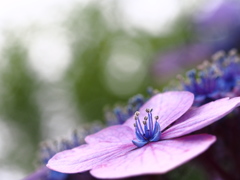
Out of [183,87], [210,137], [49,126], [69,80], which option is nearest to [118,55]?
[69,80]

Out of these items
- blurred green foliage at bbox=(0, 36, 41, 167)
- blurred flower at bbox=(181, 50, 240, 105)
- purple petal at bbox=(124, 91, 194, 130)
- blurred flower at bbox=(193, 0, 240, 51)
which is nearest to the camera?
purple petal at bbox=(124, 91, 194, 130)

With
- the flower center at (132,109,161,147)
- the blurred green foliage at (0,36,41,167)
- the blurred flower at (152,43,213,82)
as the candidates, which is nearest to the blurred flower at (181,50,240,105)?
the flower center at (132,109,161,147)

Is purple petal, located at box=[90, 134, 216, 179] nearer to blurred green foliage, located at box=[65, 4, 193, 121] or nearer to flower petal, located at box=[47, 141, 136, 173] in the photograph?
flower petal, located at box=[47, 141, 136, 173]

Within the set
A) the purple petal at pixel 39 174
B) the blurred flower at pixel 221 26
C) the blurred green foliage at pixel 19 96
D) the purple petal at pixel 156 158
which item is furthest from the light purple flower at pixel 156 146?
the blurred green foliage at pixel 19 96

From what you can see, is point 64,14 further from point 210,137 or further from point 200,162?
point 210,137

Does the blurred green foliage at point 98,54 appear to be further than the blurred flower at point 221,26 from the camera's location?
Yes

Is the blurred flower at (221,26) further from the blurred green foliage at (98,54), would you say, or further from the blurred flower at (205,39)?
the blurred green foliage at (98,54)
